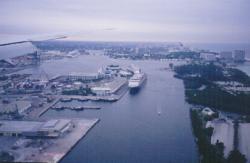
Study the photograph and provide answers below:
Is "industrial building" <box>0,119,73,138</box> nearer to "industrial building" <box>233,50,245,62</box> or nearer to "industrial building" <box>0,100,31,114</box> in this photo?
"industrial building" <box>0,100,31,114</box>

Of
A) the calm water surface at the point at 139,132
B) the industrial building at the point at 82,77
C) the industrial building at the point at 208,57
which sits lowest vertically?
the calm water surface at the point at 139,132

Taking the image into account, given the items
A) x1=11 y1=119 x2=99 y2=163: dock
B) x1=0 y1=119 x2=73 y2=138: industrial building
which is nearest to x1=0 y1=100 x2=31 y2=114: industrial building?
x1=0 y1=119 x2=73 y2=138: industrial building

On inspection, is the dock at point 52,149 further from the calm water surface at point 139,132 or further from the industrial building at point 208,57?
the industrial building at point 208,57

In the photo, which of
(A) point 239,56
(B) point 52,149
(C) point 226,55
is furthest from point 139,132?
(C) point 226,55

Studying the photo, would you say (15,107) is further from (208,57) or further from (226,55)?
(226,55)

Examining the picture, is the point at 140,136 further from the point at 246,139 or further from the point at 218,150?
the point at 246,139

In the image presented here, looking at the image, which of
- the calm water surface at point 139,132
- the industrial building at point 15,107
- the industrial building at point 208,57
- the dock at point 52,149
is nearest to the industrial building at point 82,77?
the calm water surface at point 139,132

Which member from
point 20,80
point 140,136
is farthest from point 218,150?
point 20,80

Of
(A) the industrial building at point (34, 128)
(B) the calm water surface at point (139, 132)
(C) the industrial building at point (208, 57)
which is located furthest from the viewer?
(C) the industrial building at point (208, 57)
